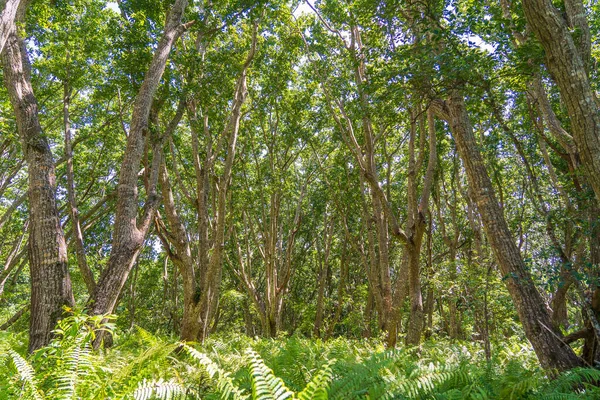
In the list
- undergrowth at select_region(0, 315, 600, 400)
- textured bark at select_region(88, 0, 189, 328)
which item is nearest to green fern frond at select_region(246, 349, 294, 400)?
undergrowth at select_region(0, 315, 600, 400)

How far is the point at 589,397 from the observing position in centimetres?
307

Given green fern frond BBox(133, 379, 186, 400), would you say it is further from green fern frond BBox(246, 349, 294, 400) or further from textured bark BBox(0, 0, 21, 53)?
textured bark BBox(0, 0, 21, 53)

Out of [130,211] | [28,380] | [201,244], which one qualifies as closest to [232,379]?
[28,380]

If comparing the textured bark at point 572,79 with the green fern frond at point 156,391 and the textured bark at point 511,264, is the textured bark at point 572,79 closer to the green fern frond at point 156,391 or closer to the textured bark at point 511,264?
the textured bark at point 511,264

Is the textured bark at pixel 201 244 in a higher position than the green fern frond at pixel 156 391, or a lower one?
higher

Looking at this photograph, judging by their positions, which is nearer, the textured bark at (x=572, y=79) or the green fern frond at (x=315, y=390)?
the green fern frond at (x=315, y=390)

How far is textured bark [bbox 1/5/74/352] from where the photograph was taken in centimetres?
387

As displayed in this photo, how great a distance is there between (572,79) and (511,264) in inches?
86.9

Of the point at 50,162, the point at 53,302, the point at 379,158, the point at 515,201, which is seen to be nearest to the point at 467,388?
the point at 53,302

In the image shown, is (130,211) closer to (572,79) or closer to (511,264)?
(511,264)

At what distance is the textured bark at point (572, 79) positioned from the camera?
345 centimetres

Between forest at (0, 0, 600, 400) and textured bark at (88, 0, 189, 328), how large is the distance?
25 millimetres

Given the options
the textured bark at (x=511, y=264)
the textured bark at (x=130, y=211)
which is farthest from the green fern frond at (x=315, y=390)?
the textured bark at (x=511, y=264)

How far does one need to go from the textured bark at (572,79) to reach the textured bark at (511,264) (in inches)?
49.8
